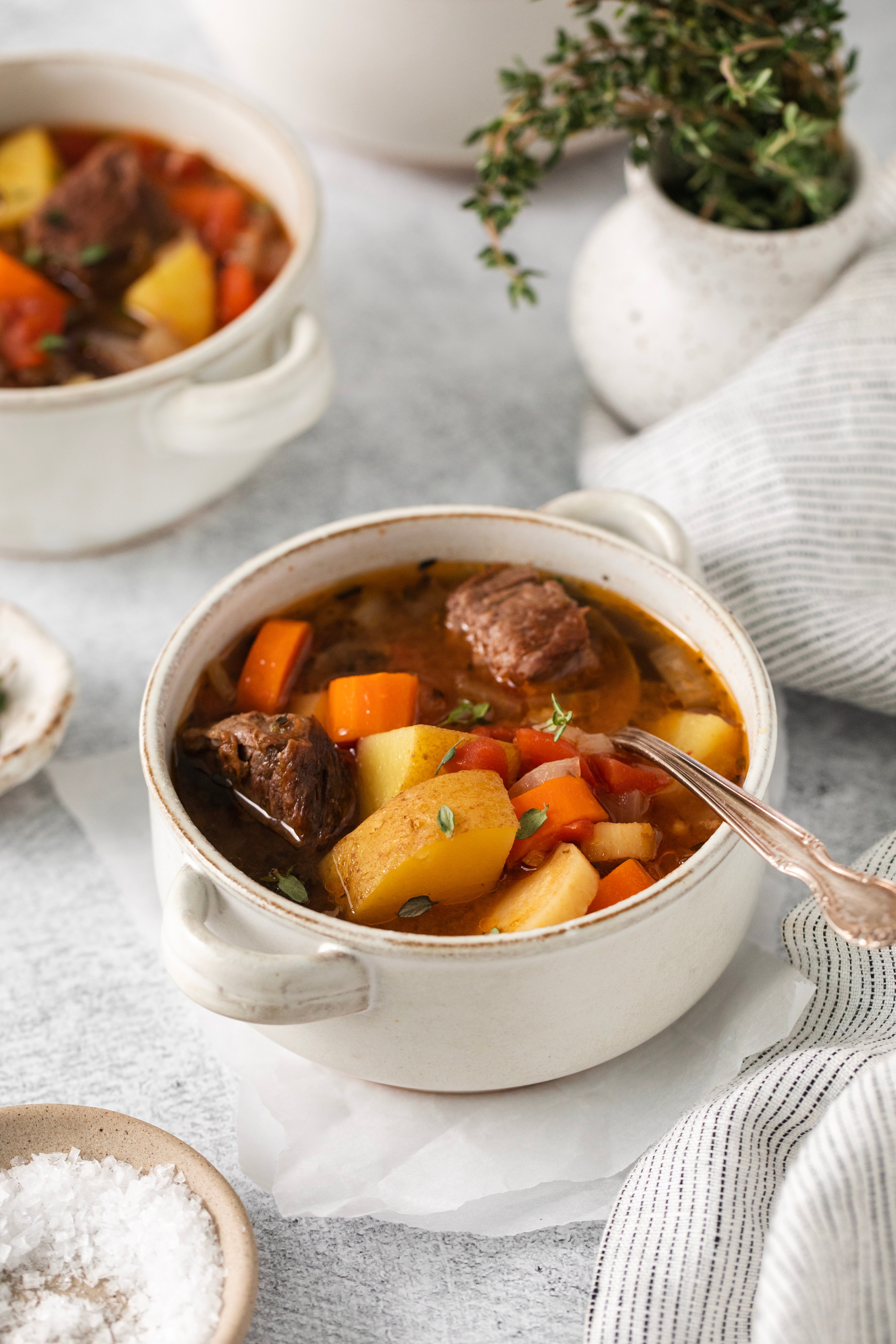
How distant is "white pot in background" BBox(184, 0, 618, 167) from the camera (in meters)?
2.27

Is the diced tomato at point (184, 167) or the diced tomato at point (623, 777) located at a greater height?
the diced tomato at point (184, 167)

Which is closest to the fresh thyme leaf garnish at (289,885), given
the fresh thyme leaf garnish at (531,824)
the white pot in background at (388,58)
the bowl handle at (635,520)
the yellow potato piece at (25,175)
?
the fresh thyme leaf garnish at (531,824)

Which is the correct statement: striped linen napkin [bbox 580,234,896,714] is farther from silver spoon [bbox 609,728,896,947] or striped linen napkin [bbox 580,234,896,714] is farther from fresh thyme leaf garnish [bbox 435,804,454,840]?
fresh thyme leaf garnish [bbox 435,804,454,840]

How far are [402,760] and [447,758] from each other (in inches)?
2.7

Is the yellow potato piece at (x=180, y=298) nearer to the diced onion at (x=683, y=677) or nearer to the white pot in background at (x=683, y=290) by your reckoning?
the white pot in background at (x=683, y=290)

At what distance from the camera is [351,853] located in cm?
134

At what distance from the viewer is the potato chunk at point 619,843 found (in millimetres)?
1364

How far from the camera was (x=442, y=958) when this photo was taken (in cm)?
116

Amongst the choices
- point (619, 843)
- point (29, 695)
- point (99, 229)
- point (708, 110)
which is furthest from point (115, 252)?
point (619, 843)

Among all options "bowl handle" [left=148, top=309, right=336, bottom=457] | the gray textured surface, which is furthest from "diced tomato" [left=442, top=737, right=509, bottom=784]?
"bowl handle" [left=148, top=309, right=336, bottom=457]

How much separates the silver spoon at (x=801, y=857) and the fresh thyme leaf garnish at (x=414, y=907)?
1.02 feet

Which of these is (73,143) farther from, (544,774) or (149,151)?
(544,774)

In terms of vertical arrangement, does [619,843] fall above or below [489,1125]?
above

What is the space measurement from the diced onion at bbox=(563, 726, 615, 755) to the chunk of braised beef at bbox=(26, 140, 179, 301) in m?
1.24
